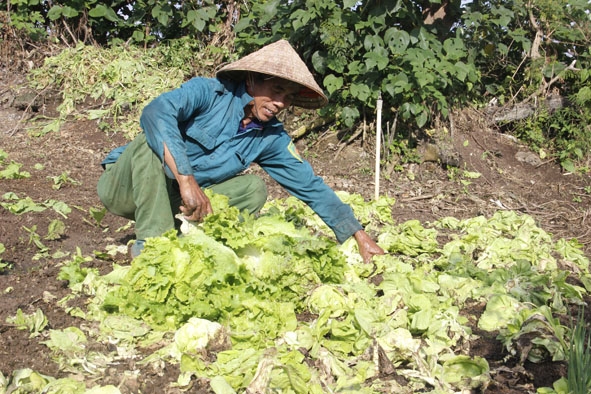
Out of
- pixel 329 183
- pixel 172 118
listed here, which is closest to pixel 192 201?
pixel 172 118

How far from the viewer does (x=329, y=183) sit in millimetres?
6516

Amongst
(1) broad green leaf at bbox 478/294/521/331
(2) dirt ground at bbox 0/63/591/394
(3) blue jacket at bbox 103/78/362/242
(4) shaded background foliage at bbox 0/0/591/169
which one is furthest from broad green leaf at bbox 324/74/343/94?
(1) broad green leaf at bbox 478/294/521/331

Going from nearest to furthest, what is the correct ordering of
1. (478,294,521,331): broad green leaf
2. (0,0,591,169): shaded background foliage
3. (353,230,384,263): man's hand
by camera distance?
(478,294,521,331): broad green leaf < (353,230,384,263): man's hand < (0,0,591,169): shaded background foliage

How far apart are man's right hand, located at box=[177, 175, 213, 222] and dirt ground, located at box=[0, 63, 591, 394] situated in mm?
750

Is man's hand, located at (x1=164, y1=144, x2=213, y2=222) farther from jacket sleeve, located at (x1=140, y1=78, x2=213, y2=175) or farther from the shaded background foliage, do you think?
the shaded background foliage

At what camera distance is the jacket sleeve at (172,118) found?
318 centimetres

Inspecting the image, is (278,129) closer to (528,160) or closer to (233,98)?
(233,98)

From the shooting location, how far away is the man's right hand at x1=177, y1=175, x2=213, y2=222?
3.06m

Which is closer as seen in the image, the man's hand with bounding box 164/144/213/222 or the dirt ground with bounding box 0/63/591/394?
the man's hand with bounding box 164/144/213/222

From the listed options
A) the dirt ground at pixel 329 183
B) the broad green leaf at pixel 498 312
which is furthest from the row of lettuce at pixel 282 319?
the dirt ground at pixel 329 183

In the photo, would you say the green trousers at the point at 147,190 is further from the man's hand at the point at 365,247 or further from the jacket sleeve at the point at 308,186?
the man's hand at the point at 365,247

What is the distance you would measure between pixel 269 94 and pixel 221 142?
41 centimetres

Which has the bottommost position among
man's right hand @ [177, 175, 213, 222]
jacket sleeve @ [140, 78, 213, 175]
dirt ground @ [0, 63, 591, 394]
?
dirt ground @ [0, 63, 591, 394]

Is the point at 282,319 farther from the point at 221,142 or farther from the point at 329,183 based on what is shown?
the point at 329,183
